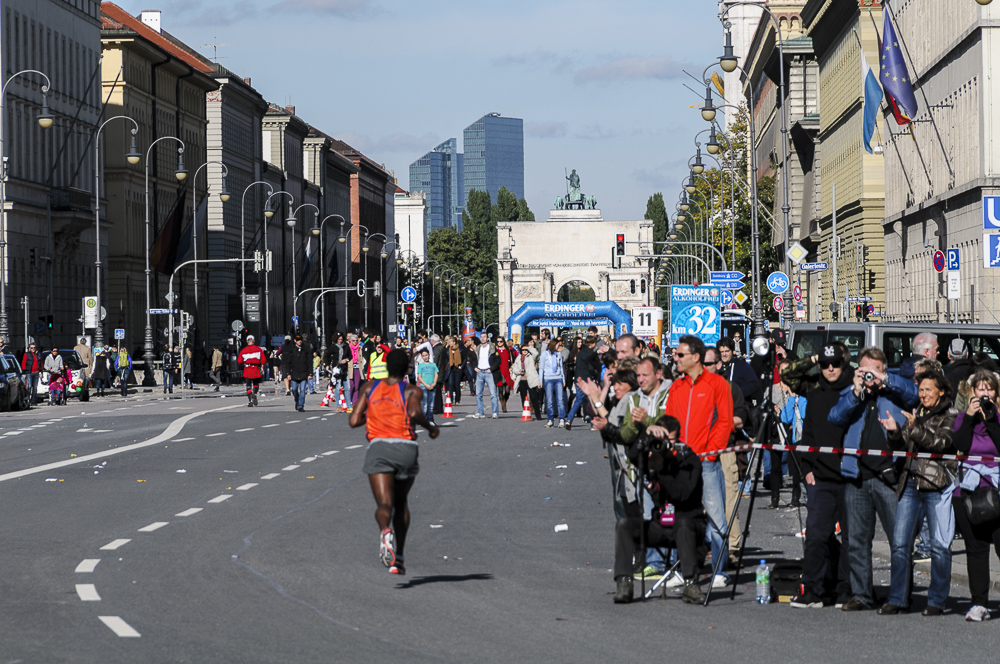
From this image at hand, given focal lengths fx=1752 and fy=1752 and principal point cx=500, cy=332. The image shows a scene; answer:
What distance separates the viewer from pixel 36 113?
226 feet

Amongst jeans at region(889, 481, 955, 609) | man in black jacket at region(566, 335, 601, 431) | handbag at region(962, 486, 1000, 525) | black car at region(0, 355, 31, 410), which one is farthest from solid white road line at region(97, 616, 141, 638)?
black car at region(0, 355, 31, 410)

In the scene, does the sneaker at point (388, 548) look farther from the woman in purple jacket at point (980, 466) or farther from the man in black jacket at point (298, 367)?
the man in black jacket at point (298, 367)

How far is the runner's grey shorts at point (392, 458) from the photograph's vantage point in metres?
12.2

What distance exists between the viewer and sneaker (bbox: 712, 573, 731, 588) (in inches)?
460

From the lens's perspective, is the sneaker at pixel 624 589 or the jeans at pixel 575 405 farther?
the jeans at pixel 575 405

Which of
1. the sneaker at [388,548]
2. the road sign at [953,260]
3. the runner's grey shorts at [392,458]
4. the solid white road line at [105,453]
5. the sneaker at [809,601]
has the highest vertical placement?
the road sign at [953,260]

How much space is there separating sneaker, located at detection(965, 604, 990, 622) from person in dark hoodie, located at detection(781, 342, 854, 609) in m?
0.90

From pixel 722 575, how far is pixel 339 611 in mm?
2752

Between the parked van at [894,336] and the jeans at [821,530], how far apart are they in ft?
41.6

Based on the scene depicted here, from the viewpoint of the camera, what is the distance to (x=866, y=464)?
10695mm

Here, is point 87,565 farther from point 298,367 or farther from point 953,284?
point 298,367

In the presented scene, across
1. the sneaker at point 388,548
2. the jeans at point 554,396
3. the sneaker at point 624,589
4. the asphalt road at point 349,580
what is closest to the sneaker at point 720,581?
the asphalt road at point 349,580

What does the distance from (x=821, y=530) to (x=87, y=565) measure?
17.3 ft

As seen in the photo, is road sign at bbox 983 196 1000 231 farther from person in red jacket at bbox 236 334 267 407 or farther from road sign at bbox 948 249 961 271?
person in red jacket at bbox 236 334 267 407
